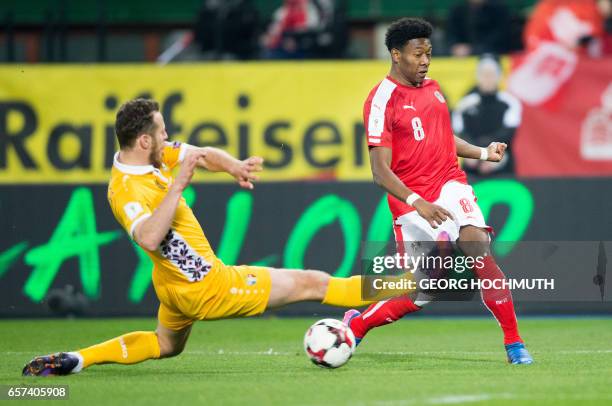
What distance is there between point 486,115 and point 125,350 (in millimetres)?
6696

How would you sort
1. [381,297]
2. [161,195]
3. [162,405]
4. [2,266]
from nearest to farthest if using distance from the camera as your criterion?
[162,405] < [161,195] < [381,297] < [2,266]

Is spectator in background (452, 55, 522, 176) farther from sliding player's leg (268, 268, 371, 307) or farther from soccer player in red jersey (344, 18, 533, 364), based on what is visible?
sliding player's leg (268, 268, 371, 307)

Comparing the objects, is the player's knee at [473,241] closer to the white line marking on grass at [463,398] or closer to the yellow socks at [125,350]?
the white line marking on grass at [463,398]

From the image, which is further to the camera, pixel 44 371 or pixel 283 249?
pixel 283 249

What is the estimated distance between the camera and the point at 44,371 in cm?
765

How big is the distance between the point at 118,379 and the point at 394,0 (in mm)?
11434

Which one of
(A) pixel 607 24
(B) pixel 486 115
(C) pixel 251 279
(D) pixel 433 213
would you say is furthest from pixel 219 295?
(A) pixel 607 24

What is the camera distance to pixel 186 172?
7.23 metres

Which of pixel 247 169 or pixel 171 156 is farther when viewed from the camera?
pixel 171 156

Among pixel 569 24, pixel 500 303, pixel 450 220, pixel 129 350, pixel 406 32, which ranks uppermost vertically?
pixel 406 32

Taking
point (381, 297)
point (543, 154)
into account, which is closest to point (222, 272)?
point (381, 297)

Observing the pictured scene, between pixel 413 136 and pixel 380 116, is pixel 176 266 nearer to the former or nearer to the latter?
pixel 380 116

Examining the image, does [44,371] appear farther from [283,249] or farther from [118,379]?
[283,249]

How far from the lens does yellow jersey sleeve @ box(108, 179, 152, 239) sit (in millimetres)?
7328
